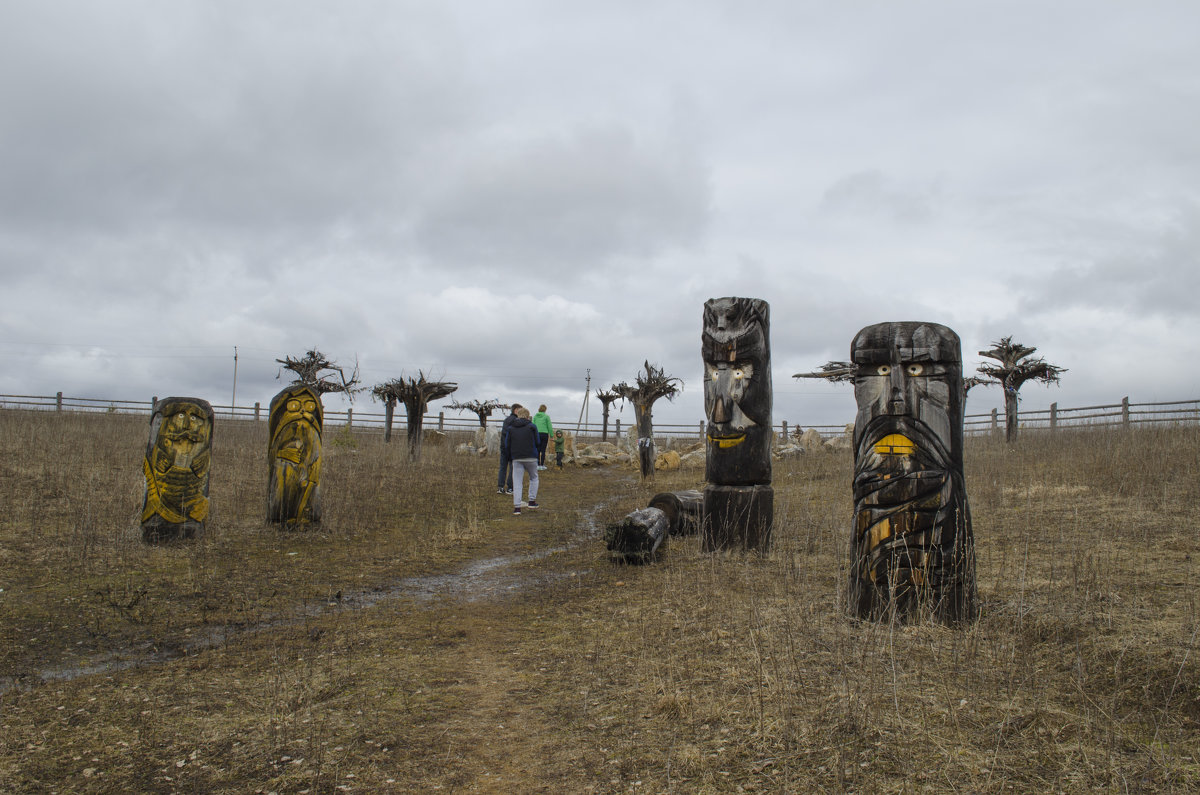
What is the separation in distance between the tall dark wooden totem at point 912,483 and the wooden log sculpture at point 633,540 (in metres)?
3.36

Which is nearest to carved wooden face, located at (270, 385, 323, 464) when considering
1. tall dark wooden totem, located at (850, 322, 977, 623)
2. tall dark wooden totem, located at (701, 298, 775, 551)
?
tall dark wooden totem, located at (701, 298, 775, 551)

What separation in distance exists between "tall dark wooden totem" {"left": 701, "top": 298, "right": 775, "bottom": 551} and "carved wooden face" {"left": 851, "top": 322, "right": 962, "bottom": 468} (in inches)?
134

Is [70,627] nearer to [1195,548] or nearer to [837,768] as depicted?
[837,768]

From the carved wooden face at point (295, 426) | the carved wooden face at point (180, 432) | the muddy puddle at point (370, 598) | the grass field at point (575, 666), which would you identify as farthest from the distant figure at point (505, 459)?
the carved wooden face at point (180, 432)

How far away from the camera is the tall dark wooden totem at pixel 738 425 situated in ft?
28.9

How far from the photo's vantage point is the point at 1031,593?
6.17 m

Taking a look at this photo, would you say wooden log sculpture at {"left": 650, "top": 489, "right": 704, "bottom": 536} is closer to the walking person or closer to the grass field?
the grass field

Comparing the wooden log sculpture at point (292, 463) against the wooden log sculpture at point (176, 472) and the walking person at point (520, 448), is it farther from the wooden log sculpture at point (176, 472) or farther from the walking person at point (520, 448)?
the walking person at point (520, 448)

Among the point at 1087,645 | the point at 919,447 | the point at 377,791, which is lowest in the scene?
the point at 377,791

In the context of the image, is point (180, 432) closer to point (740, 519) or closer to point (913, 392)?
point (740, 519)

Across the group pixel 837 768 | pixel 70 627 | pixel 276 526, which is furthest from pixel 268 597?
pixel 837 768

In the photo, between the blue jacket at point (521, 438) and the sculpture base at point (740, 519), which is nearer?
the sculpture base at point (740, 519)

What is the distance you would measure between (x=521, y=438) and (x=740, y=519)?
Answer: 4897 millimetres

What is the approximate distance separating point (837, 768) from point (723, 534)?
18.0 ft
